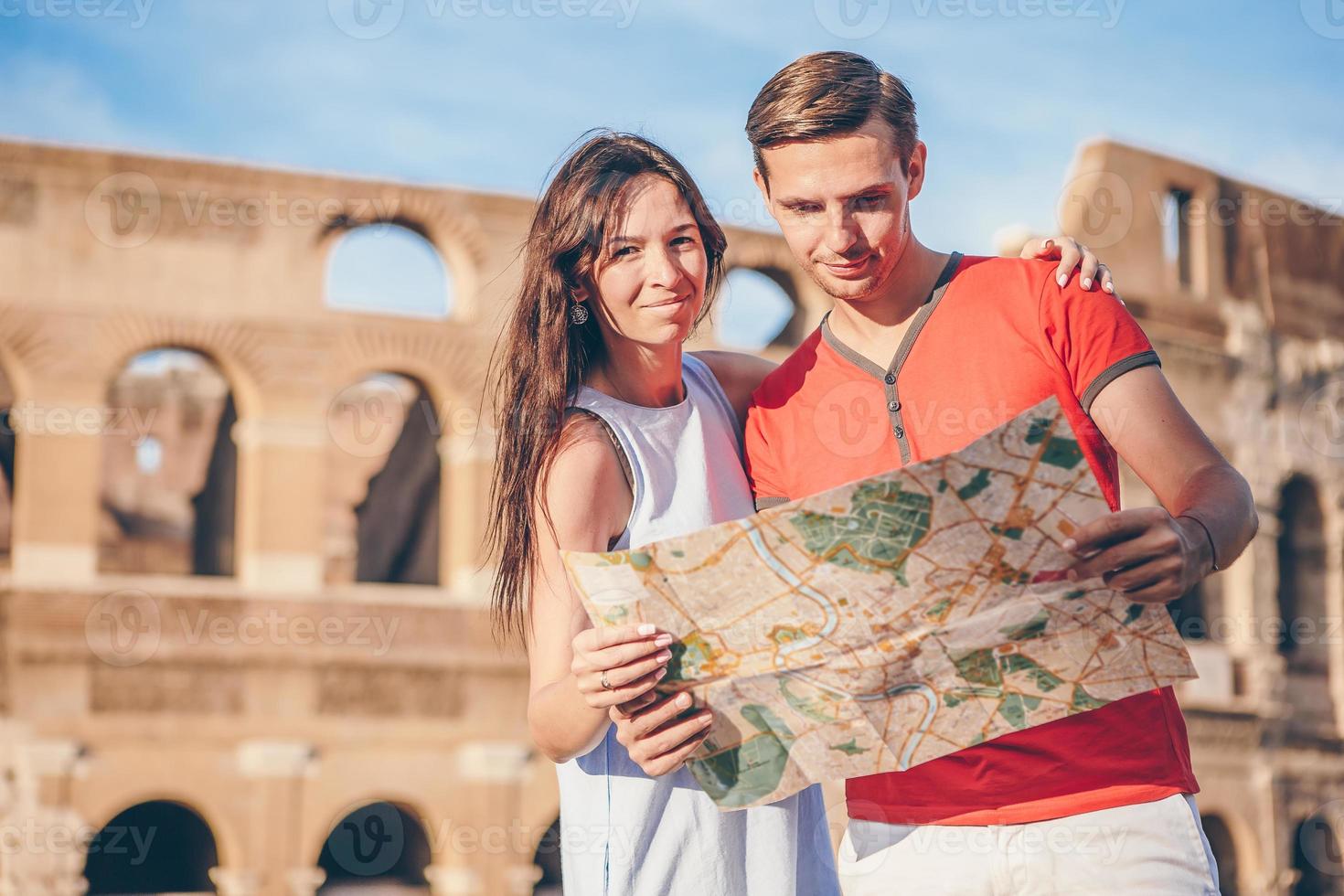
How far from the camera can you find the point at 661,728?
8.13ft

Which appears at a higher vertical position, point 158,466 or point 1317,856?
point 158,466

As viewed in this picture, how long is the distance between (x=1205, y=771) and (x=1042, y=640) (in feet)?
51.3

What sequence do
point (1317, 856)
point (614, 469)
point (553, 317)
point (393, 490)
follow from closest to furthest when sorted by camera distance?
point (614, 469) → point (553, 317) → point (1317, 856) → point (393, 490)

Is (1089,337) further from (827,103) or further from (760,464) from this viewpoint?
(760,464)

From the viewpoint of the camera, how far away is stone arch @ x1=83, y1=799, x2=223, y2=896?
585 inches

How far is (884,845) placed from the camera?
261cm

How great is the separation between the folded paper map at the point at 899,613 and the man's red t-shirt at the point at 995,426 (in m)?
0.12

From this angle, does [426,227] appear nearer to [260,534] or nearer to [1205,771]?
[260,534]

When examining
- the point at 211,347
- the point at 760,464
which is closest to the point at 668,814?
the point at 760,464

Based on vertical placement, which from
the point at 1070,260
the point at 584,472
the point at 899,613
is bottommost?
the point at 899,613

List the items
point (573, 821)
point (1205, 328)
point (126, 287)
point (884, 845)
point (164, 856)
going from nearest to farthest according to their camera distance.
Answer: point (884, 845), point (573, 821), point (126, 287), point (164, 856), point (1205, 328)

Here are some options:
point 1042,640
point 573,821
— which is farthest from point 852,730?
point 573,821

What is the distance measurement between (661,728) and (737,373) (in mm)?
1080

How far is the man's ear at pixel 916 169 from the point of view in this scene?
2777 mm
